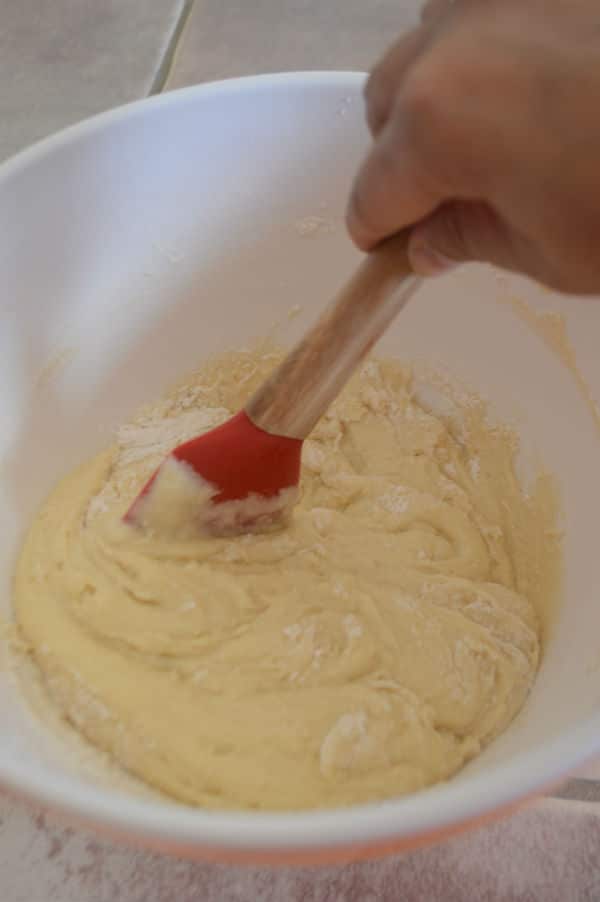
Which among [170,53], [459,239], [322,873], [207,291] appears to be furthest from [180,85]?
[322,873]

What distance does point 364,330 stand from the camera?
69 cm

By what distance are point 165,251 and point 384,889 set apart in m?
0.66

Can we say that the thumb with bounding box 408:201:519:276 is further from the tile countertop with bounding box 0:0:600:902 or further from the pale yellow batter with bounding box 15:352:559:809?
the tile countertop with bounding box 0:0:600:902

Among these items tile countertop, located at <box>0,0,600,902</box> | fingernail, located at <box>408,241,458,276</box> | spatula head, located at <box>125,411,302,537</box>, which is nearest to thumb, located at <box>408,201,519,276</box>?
fingernail, located at <box>408,241,458,276</box>

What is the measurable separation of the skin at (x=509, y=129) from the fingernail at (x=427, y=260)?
0.05m

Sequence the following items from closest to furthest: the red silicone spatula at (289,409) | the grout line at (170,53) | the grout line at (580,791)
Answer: the red silicone spatula at (289,409)
the grout line at (580,791)
the grout line at (170,53)

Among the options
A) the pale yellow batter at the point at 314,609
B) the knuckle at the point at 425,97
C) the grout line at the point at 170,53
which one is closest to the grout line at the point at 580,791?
the pale yellow batter at the point at 314,609

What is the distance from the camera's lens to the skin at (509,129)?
439mm

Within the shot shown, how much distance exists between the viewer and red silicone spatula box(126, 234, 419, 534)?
66 cm

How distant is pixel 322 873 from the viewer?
0.71 meters

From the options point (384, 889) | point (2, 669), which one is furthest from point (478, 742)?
point (2, 669)

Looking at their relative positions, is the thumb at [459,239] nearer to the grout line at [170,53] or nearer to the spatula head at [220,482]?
the spatula head at [220,482]

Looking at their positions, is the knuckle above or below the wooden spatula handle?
above

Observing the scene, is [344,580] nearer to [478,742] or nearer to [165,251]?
[478,742]
